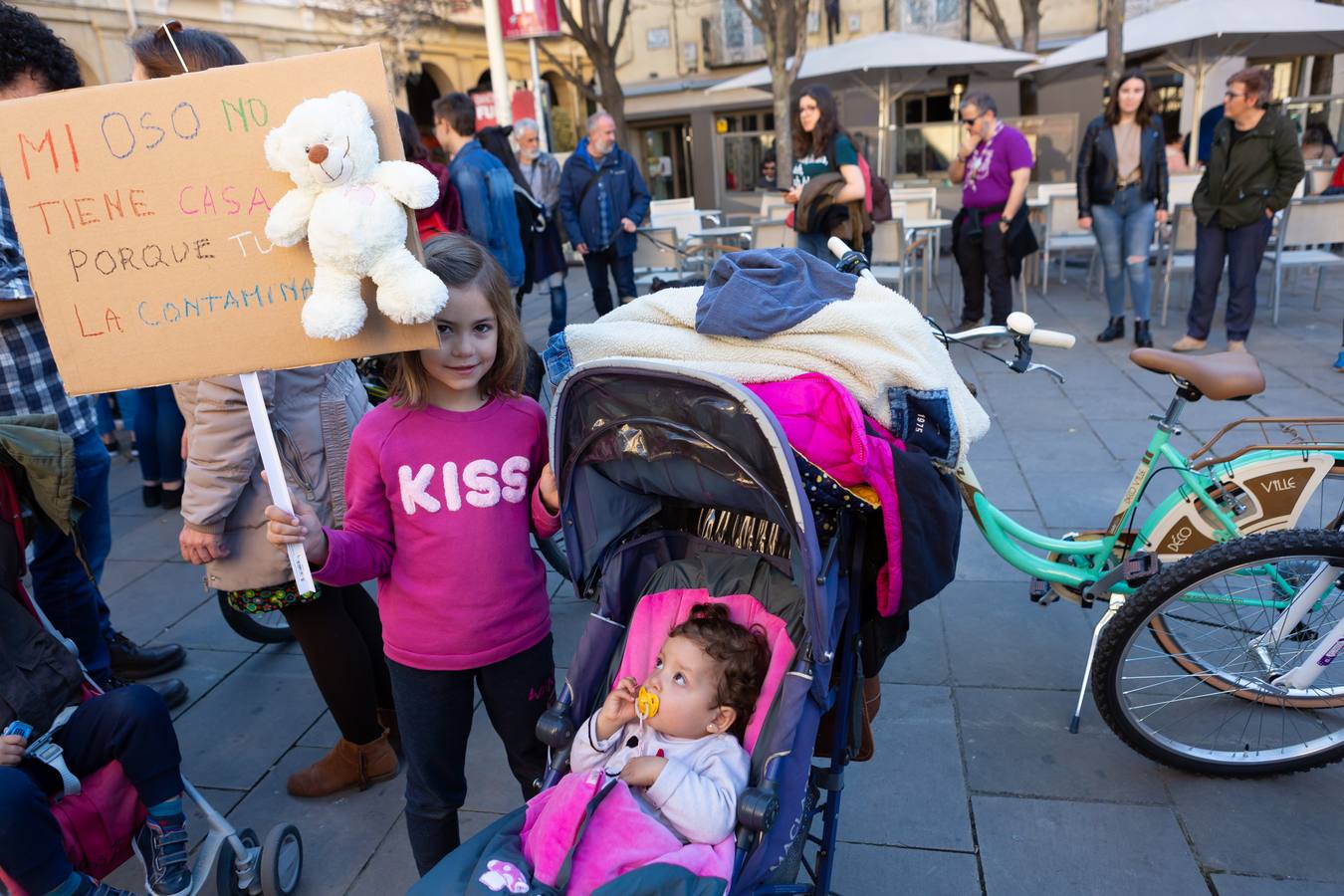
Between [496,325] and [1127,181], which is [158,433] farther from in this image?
[1127,181]

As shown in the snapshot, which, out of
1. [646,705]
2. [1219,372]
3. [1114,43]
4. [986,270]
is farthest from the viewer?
[1114,43]

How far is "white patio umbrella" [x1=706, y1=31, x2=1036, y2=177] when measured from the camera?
11156mm

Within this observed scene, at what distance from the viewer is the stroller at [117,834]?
6.64ft

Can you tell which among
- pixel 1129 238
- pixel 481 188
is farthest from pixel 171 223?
pixel 1129 238

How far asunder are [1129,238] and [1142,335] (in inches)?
31.6

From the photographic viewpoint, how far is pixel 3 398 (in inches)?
118

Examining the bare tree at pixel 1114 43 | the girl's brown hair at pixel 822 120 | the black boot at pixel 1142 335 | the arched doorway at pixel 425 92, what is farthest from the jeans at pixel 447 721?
the arched doorway at pixel 425 92

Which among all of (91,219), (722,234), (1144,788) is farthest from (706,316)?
(722,234)

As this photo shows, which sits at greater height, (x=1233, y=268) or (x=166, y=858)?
(x=1233, y=268)

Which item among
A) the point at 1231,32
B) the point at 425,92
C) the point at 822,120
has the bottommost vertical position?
the point at 822,120

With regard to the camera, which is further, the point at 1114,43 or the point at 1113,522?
the point at 1114,43

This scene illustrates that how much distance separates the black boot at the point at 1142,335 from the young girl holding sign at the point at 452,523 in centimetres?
651

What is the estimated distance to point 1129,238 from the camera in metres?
6.84

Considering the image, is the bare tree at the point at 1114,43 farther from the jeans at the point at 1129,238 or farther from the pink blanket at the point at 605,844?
the pink blanket at the point at 605,844
